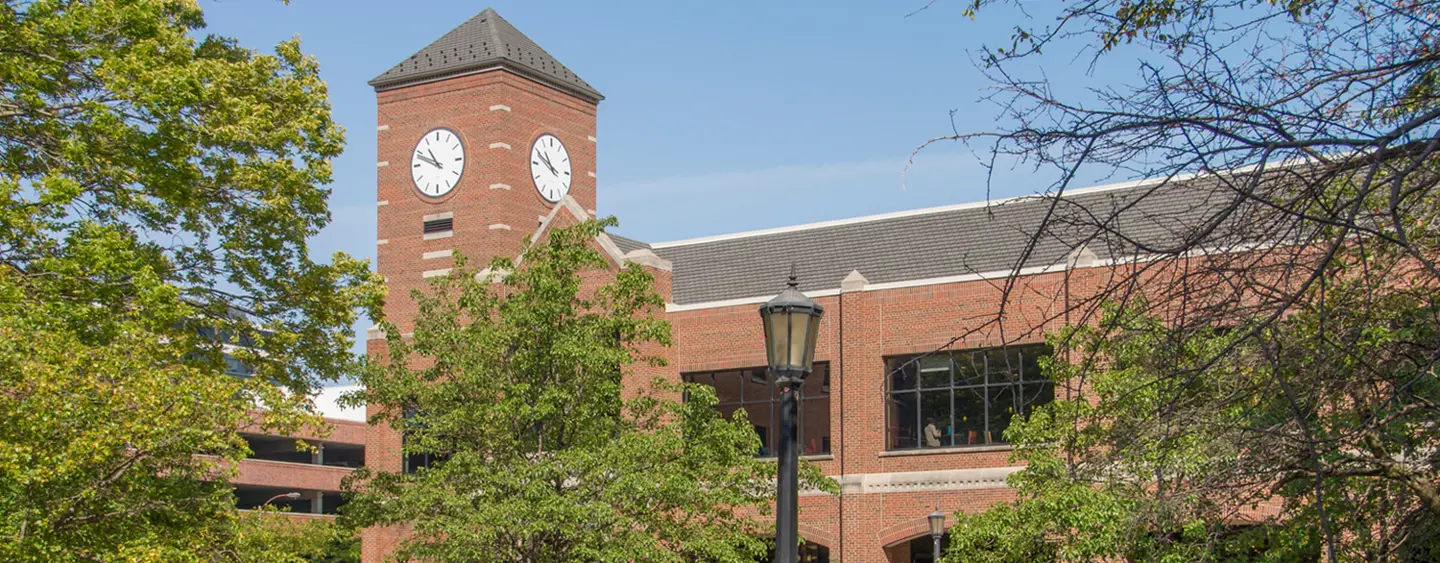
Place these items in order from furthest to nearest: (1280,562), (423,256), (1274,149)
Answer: (423,256) < (1280,562) < (1274,149)

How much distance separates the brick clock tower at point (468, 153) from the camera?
4375 cm

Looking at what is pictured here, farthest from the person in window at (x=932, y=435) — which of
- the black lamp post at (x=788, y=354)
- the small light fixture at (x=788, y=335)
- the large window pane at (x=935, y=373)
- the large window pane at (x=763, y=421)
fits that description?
the small light fixture at (x=788, y=335)

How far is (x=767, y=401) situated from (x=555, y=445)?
11132mm

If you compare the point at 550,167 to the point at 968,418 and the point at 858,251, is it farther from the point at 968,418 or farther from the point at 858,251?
the point at 968,418

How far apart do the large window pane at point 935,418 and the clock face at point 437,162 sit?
16.1 meters

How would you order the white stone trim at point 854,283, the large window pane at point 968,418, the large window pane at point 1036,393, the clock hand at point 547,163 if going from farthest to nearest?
the clock hand at point 547,163 < the white stone trim at point 854,283 < the large window pane at point 968,418 < the large window pane at point 1036,393

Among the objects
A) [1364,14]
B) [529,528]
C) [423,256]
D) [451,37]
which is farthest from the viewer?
[451,37]

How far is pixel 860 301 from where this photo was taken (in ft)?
116

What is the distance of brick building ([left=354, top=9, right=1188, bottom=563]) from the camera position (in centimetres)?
3375

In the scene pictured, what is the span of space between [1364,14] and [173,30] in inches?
734

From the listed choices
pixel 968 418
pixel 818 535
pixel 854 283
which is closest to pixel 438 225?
pixel 854 283

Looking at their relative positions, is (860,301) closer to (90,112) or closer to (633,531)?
(633,531)

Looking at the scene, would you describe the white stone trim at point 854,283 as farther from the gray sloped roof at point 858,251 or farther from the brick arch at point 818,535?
the brick arch at point 818,535

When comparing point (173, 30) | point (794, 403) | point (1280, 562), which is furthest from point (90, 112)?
point (1280, 562)
